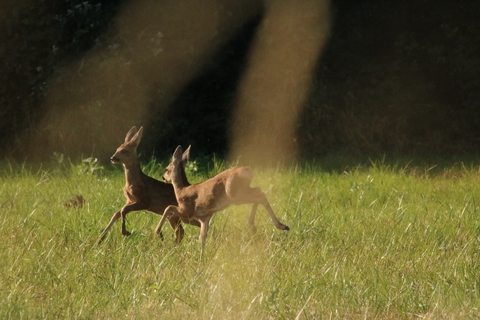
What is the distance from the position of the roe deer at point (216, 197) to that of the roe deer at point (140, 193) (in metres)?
0.30

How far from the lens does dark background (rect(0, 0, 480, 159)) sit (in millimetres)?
Answer: 13266

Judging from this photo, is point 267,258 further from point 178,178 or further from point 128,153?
point 128,153

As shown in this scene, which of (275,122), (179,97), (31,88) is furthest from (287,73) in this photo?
(31,88)

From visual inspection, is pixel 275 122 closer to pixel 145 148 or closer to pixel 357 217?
pixel 145 148

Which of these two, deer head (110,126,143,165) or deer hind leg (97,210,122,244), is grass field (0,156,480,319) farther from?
deer head (110,126,143,165)

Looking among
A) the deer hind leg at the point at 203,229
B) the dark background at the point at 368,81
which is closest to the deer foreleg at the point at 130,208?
the deer hind leg at the point at 203,229

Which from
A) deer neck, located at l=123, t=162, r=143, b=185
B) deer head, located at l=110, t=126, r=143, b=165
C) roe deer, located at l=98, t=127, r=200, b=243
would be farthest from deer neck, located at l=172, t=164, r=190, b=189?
deer head, located at l=110, t=126, r=143, b=165

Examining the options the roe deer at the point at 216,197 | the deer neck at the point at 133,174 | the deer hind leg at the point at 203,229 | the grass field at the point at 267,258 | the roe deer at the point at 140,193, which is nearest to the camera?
the grass field at the point at 267,258

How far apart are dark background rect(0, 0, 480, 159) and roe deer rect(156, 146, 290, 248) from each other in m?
6.12

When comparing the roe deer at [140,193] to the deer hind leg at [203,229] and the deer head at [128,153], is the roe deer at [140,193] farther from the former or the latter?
the deer hind leg at [203,229]

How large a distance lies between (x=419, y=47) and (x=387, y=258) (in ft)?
23.3

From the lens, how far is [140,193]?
7.75 metres

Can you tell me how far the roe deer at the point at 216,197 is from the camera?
6879 mm

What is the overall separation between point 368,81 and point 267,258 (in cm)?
709
